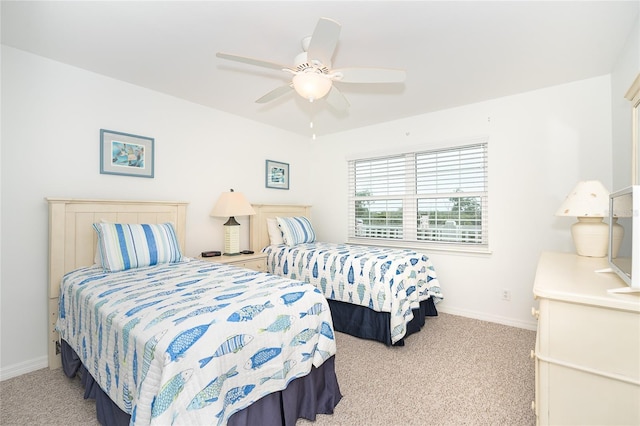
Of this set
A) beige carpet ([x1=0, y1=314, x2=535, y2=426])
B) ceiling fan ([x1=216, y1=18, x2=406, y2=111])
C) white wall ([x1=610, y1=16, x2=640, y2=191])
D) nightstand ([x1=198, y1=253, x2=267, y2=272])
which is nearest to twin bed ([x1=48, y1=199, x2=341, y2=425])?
beige carpet ([x1=0, y1=314, x2=535, y2=426])

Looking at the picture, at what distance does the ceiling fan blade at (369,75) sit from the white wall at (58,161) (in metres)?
1.98

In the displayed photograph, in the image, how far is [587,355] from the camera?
1.03 m

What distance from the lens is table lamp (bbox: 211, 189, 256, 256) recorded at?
128 inches

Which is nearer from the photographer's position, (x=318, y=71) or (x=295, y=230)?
(x=318, y=71)

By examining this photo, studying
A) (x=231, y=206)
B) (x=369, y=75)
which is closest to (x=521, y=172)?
(x=369, y=75)

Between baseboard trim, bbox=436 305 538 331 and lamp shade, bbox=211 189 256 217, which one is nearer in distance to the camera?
baseboard trim, bbox=436 305 538 331

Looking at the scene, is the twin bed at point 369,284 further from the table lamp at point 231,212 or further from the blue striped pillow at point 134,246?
the blue striped pillow at point 134,246

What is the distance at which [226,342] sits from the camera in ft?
4.10

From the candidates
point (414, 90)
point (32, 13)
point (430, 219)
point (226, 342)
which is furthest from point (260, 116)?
point (226, 342)

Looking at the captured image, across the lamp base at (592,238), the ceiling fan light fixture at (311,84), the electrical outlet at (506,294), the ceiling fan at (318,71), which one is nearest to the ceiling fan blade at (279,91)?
the ceiling fan at (318,71)

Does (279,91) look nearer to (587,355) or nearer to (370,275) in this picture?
(370,275)

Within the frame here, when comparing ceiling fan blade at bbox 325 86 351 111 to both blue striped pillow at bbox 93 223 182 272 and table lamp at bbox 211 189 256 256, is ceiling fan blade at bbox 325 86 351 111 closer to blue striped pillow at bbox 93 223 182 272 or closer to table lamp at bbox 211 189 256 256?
table lamp at bbox 211 189 256 256

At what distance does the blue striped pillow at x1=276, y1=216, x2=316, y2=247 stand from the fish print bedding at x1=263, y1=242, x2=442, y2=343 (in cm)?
25

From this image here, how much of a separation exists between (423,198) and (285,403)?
285 centimetres
